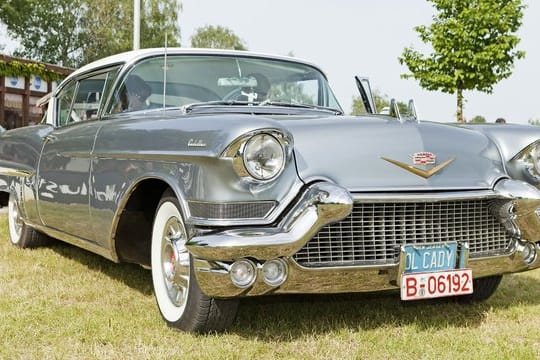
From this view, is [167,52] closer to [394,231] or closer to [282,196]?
[282,196]

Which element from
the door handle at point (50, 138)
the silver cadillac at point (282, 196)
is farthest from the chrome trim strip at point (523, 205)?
the door handle at point (50, 138)

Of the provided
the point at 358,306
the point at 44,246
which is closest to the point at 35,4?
the point at 44,246

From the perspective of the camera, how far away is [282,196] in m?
2.89

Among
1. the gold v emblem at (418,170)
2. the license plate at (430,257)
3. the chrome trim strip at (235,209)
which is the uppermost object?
the gold v emblem at (418,170)

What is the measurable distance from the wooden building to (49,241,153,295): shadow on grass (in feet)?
43.5

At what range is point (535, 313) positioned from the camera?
379 cm

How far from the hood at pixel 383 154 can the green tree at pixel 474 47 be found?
13.3m

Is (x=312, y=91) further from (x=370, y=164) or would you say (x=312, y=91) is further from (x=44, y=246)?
(x=44, y=246)

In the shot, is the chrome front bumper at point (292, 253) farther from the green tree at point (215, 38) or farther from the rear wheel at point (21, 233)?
the green tree at point (215, 38)

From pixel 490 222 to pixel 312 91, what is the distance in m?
1.80

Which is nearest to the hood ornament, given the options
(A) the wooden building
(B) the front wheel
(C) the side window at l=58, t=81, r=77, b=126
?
(B) the front wheel

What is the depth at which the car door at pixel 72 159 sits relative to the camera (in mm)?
4121

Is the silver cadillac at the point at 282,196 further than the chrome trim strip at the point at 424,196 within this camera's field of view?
No

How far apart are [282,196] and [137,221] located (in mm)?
1153
